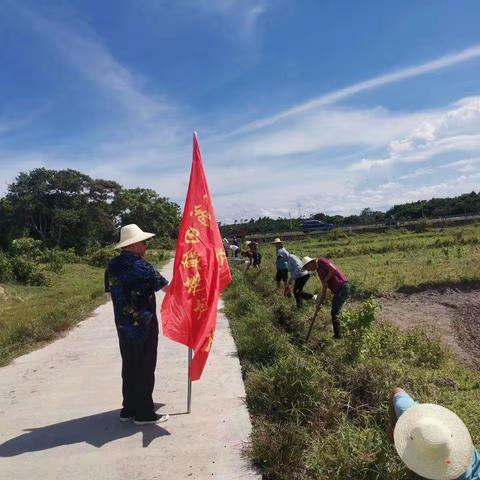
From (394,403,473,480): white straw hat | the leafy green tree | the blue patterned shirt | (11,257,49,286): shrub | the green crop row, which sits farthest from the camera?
the leafy green tree

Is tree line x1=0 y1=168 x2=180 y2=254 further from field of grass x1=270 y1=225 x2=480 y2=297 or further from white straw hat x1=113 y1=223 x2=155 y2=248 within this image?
white straw hat x1=113 y1=223 x2=155 y2=248

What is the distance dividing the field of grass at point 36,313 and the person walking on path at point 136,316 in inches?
147

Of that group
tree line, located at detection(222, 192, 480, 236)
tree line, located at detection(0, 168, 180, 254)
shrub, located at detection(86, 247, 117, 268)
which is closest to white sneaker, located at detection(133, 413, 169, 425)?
shrub, located at detection(86, 247, 117, 268)

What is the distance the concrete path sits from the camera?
4008 mm

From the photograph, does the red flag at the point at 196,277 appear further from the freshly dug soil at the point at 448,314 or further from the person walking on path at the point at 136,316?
the freshly dug soil at the point at 448,314

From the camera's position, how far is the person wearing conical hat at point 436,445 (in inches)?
108

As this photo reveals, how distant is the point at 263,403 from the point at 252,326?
10.9ft

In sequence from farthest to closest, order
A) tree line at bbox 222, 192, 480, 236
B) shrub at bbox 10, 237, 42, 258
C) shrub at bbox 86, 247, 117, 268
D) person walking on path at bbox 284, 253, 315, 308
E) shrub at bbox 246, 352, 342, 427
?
tree line at bbox 222, 192, 480, 236 → shrub at bbox 86, 247, 117, 268 → shrub at bbox 10, 237, 42, 258 → person walking on path at bbox 284, 253, 315, 308 → shrub at bbox 246, 352, 342, 427

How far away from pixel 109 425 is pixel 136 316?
1.14 m

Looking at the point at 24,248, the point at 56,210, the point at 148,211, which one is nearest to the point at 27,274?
the point at 24,248

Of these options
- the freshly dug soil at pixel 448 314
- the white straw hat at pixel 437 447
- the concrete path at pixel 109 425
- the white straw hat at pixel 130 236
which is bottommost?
the freshly dug soil at pixel 448 314

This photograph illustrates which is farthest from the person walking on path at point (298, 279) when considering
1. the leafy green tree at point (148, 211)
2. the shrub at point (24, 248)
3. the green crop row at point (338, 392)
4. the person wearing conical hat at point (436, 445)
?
the leafy green tree at point (148, 211)

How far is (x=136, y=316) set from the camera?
4699 mm

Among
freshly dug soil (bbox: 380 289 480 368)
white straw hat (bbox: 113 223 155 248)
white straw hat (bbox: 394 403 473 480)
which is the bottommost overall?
freshly dug soil (bbox: 380 289 480 368)
